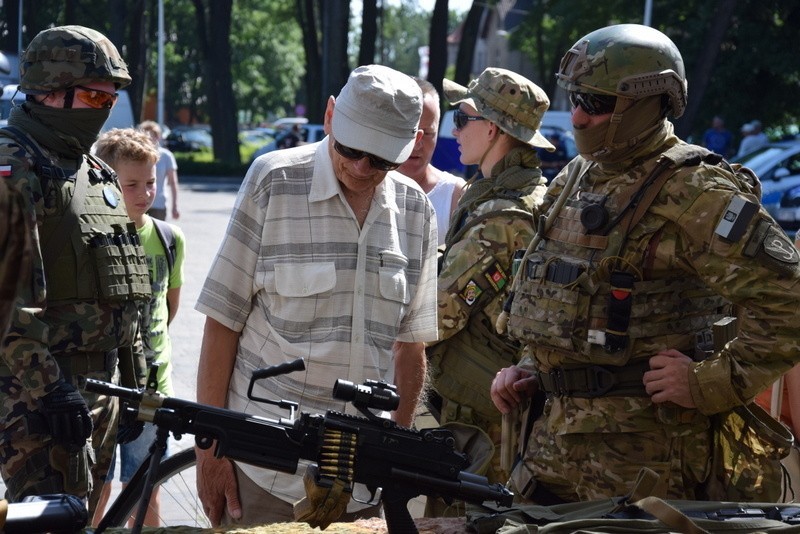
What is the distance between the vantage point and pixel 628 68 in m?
3.68

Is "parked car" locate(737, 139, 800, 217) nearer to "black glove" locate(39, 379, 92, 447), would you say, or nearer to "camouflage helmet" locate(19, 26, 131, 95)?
"camouflage helmet" locate(19, 26, 131, 95)

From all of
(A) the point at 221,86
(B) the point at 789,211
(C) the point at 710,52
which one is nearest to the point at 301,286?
(B) the point at 789,211

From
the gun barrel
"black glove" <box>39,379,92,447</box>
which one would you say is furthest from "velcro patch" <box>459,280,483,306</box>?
the gun barrel

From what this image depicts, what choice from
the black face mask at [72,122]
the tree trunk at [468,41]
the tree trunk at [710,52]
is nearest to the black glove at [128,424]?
the black face mask at [72,122]

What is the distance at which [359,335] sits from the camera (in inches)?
146

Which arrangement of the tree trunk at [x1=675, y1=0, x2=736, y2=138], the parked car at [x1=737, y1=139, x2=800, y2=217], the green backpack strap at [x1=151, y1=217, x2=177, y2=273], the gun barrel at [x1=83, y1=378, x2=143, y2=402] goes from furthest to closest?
the tree trunk at [x1=675, y1=0, x2=736, y2=138]
the parked car at [x1=737, y1=139, x2=800, y2=217]
the green backpack strap at [x1=151, y1=217, x2=177, y2=273]
the gun barrel at [x1=83, y1=378, x2=143, y2=402]

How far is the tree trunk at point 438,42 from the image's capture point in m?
31.8

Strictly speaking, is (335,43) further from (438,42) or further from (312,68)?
(312,68)

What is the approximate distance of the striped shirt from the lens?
3.66 m

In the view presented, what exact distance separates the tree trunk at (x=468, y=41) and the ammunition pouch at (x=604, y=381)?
98.2 feet

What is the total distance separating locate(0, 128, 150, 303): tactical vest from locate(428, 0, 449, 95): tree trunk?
91.2ft

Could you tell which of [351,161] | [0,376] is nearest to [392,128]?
[351,161]

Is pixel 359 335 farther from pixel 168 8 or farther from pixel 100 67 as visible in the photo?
pixel 168 8

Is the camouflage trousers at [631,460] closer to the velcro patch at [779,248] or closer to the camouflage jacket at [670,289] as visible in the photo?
the camouflage jacket at [670,289]
